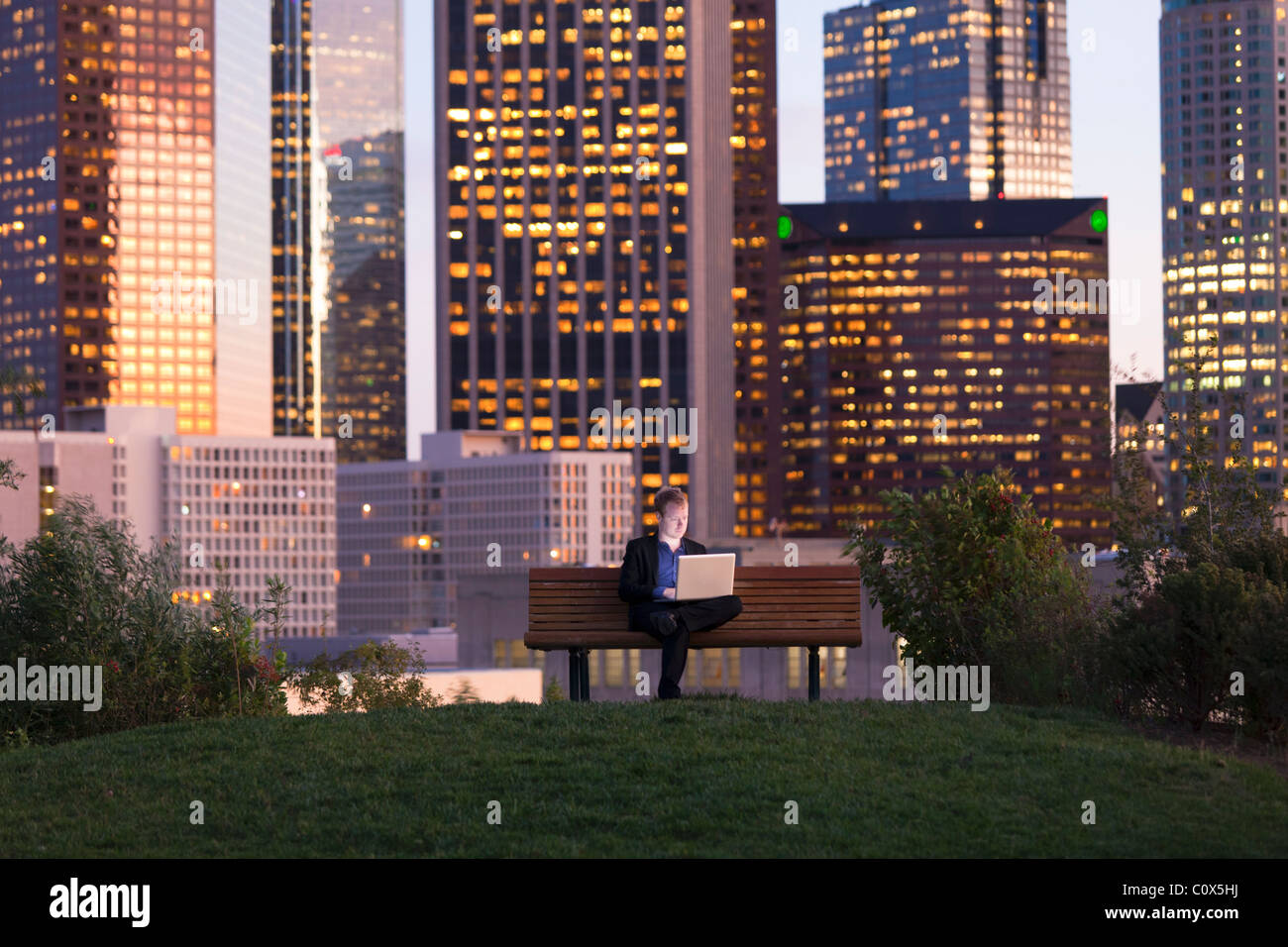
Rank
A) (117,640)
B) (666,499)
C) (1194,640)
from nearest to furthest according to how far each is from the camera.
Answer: (1194,640) → (666,499) → (117,640)

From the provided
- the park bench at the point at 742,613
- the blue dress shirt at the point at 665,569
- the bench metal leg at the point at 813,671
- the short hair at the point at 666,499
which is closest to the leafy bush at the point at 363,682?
the park bench at the point at 742,613

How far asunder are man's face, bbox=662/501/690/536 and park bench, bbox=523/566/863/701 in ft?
2.55

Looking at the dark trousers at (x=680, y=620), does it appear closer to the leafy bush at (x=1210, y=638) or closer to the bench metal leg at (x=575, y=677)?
the bench metal leg at (x=575, y=677)

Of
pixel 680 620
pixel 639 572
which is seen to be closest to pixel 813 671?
Result: pixel 680 620

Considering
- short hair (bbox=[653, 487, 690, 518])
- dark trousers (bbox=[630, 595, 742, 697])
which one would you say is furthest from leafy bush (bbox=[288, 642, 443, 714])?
short hair (bbox=[653, 487, 690, 518])

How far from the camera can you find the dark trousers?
1641cm

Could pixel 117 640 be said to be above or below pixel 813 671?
above

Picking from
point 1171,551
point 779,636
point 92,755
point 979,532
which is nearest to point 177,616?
point 92,755

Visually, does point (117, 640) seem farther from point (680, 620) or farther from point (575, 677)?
point (680, 620)

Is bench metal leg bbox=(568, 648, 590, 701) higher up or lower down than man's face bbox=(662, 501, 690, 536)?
lower down

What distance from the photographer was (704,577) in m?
16.4

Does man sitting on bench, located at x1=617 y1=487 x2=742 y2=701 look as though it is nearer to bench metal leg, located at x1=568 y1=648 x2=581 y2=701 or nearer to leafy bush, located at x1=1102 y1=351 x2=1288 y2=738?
bench metal leg, located at x1=568 y1=648 x2=581 y2=701

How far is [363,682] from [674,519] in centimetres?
758
